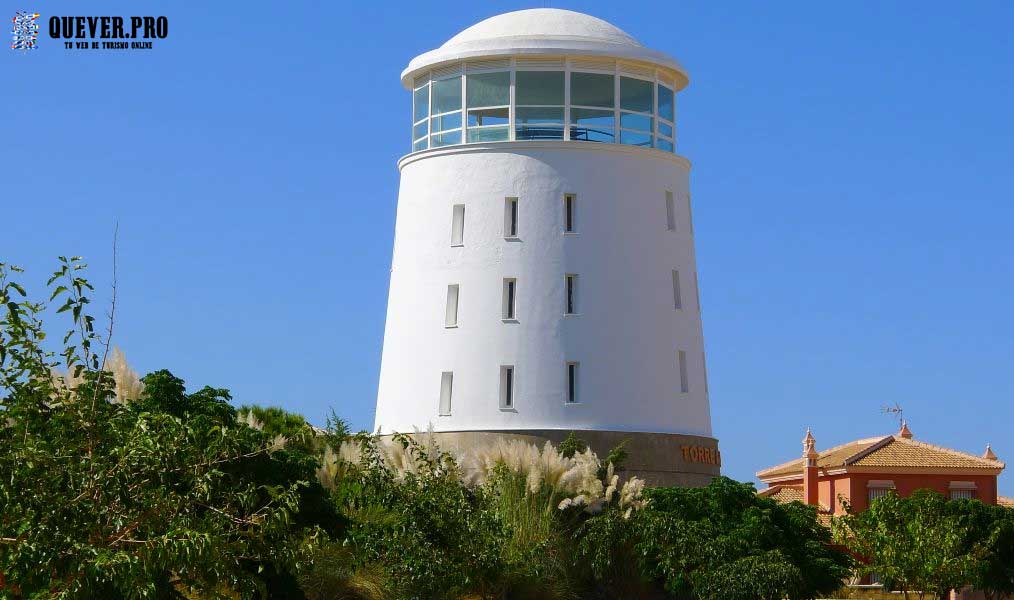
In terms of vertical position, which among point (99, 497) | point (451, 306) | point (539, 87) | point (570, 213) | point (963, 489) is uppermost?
point (539, 87)

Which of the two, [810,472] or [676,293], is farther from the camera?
[810,472]

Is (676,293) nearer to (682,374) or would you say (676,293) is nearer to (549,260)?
(682,374)

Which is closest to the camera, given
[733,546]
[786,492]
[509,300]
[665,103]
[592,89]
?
[733,546]

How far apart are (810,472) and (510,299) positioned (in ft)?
91.6

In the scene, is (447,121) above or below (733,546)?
above

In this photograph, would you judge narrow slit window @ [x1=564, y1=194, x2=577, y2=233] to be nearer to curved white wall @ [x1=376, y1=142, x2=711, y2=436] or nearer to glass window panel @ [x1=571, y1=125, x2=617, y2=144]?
curved white wall @ [x1=376, y1=142, x2=711, y2=436]

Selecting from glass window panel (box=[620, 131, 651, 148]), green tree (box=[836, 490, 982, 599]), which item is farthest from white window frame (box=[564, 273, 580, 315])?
green tree (box=[836, 490, 982, 599])

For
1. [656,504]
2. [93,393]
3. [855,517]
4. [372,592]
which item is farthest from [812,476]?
[93,393]

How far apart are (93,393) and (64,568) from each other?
2.47m

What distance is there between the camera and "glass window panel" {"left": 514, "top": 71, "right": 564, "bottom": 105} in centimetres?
4528

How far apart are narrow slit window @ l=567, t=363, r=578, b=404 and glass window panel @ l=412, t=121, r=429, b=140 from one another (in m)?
8.29

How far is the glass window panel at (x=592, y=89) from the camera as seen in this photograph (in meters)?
45.5

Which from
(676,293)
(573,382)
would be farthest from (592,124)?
(573,382)

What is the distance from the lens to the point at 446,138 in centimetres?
4666
